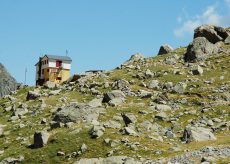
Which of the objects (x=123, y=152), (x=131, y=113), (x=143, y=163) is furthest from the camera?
(x=131, y=113)

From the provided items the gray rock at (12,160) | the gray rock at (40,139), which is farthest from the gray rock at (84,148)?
the gray rock at (12,160)

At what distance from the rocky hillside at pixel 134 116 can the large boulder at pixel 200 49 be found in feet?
0.61

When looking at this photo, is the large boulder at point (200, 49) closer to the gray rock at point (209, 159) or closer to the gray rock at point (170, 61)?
the gray rock at point (170, 61)

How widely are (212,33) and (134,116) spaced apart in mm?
43112

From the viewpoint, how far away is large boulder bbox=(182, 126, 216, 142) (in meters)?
44.7

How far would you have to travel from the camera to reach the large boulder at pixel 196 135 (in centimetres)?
4466

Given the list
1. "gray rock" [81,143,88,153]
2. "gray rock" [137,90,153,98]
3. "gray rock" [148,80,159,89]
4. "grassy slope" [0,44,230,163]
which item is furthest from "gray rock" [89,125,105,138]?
"gray rock" [148,80,159,89]

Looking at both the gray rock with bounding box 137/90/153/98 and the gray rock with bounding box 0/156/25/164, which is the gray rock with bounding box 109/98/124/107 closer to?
the gray rock with bounding box 137/90/153/98

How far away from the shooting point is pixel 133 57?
99.2 metres

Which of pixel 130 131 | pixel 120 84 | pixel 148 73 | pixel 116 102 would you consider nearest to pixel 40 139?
pixel 130 131

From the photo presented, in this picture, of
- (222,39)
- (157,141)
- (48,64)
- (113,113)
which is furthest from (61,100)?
(48,64)

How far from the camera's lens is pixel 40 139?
4578 cm

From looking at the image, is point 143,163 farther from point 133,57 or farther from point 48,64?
point 48,64

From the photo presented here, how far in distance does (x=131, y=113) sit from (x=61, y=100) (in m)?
16.2
